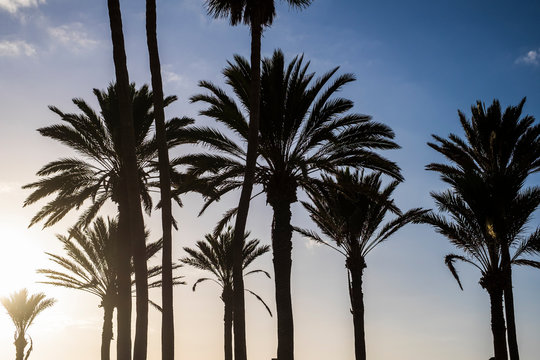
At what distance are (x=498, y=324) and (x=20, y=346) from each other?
30.6 meters

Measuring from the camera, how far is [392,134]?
61.5 ft

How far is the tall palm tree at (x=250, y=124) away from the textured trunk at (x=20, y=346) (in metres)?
28.3

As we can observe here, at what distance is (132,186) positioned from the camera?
12.0 metres

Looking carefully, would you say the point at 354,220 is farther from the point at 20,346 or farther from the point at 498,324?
the point at 20,346

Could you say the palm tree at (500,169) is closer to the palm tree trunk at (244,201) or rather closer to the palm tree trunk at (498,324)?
the palm tree trunk at (498,324)

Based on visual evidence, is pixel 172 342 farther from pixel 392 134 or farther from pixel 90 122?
pixel 90 122

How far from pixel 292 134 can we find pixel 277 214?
2.51 meters

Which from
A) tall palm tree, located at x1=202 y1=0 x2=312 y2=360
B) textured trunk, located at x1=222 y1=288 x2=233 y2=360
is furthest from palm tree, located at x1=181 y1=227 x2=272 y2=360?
tall palm tree, located at x1=202 y1=0 x2=312 y2=360

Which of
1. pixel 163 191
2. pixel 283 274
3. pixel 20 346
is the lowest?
pixel 20 346

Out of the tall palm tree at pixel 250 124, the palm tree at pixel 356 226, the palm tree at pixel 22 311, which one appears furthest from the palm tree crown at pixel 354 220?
the palm tree at pixel 22 311

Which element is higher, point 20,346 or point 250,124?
point 250,124

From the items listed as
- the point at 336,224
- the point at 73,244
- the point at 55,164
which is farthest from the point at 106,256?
the point at 336,224

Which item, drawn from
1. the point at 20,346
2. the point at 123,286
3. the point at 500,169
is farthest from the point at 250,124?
the point at 20,346

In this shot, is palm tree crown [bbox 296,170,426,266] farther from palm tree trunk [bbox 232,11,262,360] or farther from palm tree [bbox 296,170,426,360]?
palm tree trunk [bbox 232,11,262,360]
